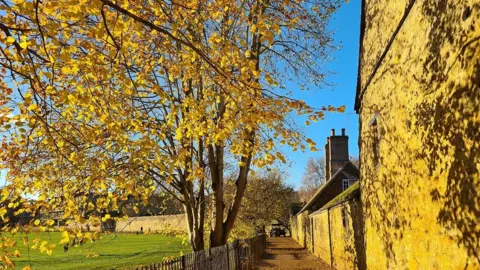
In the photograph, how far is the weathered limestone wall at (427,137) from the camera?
4.22 m

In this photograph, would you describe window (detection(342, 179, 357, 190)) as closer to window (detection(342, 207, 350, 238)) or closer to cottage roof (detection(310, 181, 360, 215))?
cottage roof (detection(310, 181, 360, 215))

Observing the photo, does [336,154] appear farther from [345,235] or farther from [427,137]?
[427,137]

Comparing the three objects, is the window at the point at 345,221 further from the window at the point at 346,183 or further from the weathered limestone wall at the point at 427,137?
the window at the point at 346,183

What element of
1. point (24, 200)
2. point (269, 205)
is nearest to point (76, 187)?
point (24, 200)

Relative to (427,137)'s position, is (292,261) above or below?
below

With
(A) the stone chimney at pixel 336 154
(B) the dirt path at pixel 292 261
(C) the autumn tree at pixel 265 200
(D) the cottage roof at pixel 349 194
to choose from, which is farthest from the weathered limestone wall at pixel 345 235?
(A) the stone chimney at pixel 336 154

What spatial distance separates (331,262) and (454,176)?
1430cm

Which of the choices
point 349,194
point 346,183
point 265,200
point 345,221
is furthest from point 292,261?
point 265,200

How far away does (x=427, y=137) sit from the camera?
5320 mm

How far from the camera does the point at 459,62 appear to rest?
14.5ft

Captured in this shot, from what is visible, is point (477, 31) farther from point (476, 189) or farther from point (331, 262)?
point (331, 262)

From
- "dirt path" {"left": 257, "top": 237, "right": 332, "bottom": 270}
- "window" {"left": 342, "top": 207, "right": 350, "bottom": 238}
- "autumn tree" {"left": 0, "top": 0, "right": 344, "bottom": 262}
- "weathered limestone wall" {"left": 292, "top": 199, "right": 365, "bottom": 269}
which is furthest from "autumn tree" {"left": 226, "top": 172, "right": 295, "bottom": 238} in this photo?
"autumn tree" {"left": 0, "top": 0, "right": 344, "bottom": 262}

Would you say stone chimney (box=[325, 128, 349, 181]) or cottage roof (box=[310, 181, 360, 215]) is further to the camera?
stone chimney (box=[325, 128, 349, 181])

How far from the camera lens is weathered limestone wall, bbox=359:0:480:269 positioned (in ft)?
13.8
